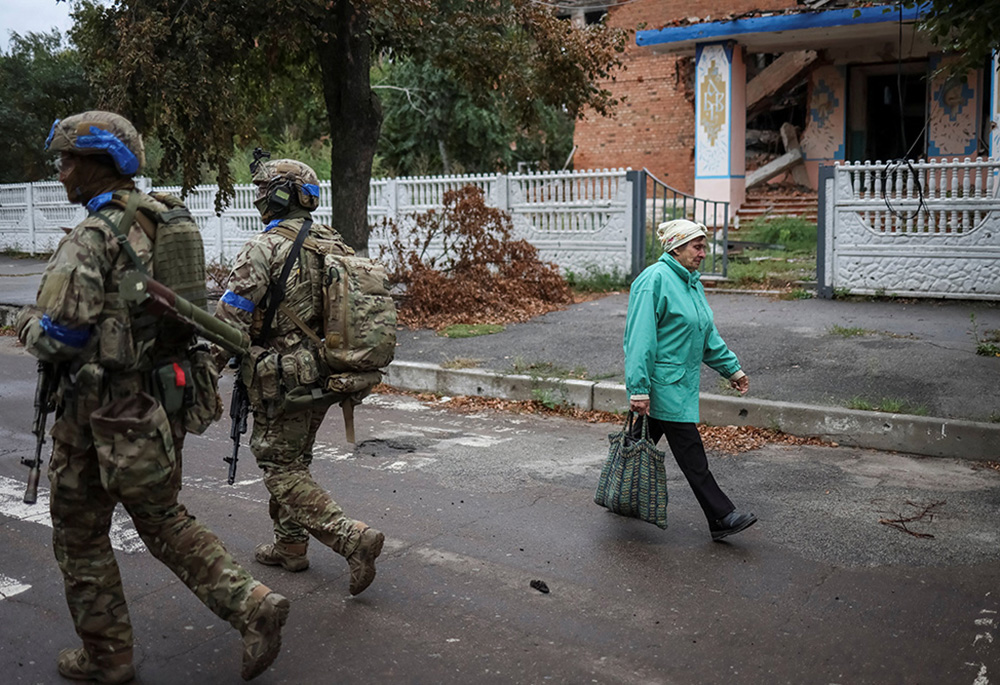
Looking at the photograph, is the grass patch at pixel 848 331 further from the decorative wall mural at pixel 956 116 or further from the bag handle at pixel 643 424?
the decorative wall mural at pixel 956 116

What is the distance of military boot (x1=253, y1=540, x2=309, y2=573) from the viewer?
4.68m

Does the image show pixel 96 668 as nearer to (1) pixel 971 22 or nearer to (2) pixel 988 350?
(1) pixel 971 22

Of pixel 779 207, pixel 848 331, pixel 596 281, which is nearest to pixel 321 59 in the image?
pixel 596 281

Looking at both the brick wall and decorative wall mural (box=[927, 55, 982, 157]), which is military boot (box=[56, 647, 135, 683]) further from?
the brick wall

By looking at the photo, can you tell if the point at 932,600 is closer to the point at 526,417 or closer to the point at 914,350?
the point at 526,417

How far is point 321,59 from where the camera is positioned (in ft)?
40.1

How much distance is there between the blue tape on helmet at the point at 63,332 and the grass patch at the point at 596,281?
11434 mm

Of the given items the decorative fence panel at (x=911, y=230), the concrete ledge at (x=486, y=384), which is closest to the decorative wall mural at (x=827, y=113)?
the decorative fence panel at (x=911, y=230)

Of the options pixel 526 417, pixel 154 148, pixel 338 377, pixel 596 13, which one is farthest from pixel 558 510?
pixel 154 148

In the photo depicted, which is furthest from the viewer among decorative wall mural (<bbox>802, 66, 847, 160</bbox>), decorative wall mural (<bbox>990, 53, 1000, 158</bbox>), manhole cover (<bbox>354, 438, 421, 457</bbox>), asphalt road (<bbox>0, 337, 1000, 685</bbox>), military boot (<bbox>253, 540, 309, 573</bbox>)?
decorative wall mural (<bbox>802, 66, 847, 160</bbox>)

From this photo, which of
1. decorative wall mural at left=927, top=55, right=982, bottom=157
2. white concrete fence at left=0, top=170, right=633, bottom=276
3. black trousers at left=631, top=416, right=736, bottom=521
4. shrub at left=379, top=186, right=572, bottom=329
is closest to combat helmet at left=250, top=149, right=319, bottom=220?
black trousers at left=631, top=416, right=736, bottom=521

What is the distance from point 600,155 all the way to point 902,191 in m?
11.9

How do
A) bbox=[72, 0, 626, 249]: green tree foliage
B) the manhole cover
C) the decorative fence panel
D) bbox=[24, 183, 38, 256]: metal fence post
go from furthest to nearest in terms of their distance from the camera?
bbox=[24, 183, 38, 256]: metal fence post < the decorative fence panel < bbox=[72, 0, 626, 249]: green tree foliage < the manhole cover

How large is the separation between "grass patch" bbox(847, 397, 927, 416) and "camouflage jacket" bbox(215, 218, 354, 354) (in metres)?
4.70
